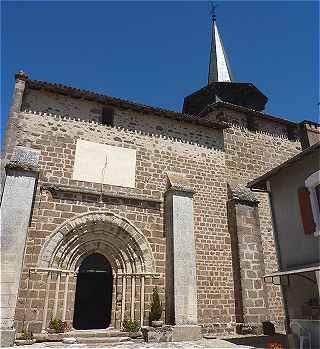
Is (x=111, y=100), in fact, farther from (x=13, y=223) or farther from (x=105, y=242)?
(x=13, y=223)

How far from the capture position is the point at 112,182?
30.7 ft

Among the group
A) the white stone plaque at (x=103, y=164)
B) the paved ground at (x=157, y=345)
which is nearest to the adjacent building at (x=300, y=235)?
the paved ground at (x=157, y=345)

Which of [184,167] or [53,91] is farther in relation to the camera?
[184,167]

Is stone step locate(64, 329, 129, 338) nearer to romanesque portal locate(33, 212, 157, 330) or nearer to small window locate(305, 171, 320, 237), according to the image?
romanesque portal locate(33, 212, 157, 330)

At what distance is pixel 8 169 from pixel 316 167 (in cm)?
739

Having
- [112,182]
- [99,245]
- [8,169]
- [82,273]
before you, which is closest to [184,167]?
[112,182]

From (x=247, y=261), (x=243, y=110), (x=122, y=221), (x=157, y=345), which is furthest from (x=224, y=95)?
(x=157, y=345)

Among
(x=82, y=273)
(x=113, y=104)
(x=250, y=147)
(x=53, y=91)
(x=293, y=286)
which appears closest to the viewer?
(x=293, y=286)

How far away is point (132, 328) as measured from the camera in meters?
7.94

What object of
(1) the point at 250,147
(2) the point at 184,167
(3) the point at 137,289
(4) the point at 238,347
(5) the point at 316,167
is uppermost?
(1) the point at 250,147

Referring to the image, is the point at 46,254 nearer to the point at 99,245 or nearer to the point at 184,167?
the point at 99,245

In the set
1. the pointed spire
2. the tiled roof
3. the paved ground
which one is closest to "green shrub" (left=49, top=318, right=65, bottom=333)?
the paved ground

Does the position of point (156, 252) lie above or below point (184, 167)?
below

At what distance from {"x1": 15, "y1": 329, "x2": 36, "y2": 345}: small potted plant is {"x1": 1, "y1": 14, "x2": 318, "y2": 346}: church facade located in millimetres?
201
